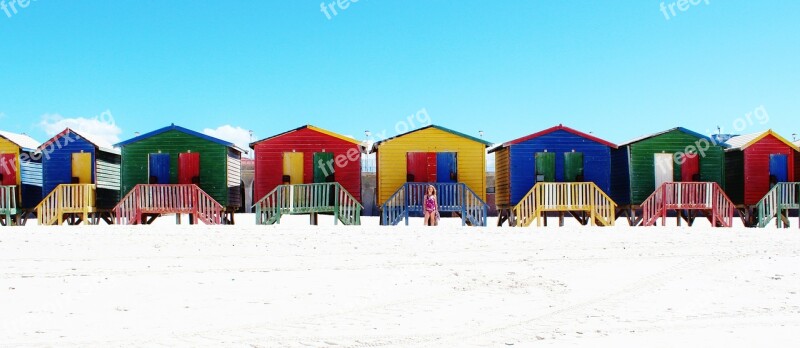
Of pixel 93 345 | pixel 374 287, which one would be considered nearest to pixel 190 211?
pixel 374 287

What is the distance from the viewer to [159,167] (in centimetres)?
2592

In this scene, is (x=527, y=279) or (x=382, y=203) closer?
(x=527, y=279)

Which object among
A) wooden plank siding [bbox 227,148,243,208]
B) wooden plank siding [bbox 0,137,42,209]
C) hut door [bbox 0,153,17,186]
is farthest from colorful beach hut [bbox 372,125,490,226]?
hut door [bbox 0,153,17,186]

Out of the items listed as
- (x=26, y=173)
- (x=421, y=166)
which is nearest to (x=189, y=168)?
(x=26, y=173)

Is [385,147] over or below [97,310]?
over

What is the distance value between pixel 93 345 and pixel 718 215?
2177cm

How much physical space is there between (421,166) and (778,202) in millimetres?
11597

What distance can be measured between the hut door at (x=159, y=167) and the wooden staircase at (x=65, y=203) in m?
1.89

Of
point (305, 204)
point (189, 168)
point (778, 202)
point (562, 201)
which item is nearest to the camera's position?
point (305, 204)

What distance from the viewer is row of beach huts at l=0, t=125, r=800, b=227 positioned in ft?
80.0

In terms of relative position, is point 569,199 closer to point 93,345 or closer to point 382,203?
point 382,203

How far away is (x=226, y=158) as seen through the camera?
25891 millimetres

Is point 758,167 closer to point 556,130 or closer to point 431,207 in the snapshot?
point 556,130

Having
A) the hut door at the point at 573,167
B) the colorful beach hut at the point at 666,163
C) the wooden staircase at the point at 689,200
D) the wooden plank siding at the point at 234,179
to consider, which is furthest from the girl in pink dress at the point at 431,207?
the colorful beach hut at the point at 666,163
